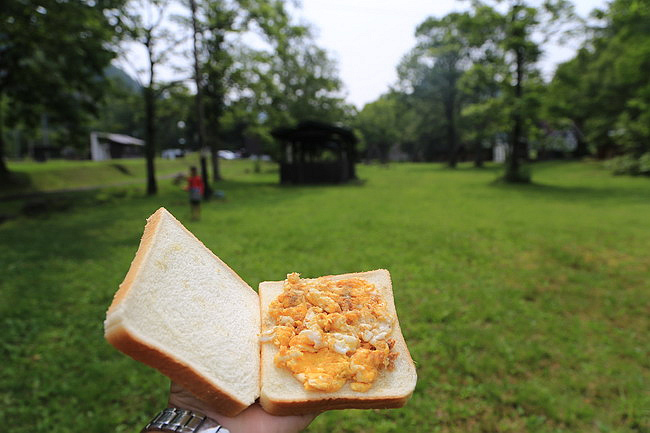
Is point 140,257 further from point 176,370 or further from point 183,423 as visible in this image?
point 183,423

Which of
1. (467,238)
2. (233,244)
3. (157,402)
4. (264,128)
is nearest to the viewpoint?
(157,402)

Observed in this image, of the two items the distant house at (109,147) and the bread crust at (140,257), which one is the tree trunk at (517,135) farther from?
the distant house at (109,147)

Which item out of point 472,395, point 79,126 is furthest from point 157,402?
point 79,126

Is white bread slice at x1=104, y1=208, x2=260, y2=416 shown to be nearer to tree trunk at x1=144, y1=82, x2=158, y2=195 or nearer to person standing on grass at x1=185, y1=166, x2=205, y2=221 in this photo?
person standing on grass at x1=185, y1=166, x2=205, y2=221

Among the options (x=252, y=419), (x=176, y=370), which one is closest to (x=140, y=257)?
(x=176, y=370)

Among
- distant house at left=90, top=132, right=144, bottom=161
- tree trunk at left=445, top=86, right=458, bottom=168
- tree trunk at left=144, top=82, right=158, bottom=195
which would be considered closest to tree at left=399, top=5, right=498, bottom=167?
tree trunk at left=445, top=86, right=458, bottom=168

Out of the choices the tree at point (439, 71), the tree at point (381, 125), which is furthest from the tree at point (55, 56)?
the tree at point (381, 125)

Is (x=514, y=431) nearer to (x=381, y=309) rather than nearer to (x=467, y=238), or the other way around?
(x=381, y=309)
